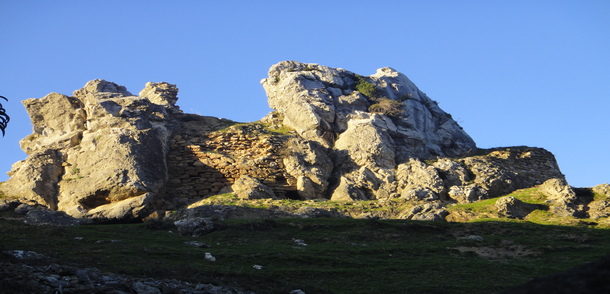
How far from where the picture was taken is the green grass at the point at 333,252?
21.2 metres

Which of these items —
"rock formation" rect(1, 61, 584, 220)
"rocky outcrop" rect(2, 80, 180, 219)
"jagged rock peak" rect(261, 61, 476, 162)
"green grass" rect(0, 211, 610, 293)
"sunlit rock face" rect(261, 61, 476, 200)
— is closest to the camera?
"green grass" rect(0, 211, 610, 293)

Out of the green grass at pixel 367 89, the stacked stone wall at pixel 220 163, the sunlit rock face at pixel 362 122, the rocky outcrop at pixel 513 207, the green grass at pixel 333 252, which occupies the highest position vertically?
the green grass at pixel 367 89

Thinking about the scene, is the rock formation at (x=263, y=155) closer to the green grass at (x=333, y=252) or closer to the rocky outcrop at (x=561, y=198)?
the rocky outcrop at (x=561, y=198)

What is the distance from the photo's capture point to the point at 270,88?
49156 millimetres

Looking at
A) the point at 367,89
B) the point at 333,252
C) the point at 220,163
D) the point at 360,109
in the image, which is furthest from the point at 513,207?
the point at 367,89

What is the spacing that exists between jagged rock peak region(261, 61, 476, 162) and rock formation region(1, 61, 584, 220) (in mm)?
111

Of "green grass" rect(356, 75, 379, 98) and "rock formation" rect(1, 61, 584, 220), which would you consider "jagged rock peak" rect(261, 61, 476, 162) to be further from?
"rock formation" rect(1, 61, 584, 220)

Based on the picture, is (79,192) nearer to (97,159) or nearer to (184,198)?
(97,159)

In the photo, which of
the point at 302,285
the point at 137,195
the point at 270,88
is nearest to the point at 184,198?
the point at 137,195

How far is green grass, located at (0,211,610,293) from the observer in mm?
21188

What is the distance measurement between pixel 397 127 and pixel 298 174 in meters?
9.20

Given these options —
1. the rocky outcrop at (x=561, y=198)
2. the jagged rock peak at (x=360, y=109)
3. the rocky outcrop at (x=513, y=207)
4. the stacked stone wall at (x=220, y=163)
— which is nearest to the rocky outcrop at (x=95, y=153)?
the stacked stone wall at (x=220, y=163)

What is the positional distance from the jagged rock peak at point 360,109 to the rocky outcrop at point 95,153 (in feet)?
27.7

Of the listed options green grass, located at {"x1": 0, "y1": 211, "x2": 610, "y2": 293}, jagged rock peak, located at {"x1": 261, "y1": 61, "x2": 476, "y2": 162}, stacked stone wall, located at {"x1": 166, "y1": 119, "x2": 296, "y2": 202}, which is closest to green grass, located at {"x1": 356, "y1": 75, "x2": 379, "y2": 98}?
jagged rock peak, located at {"x1": 261, "y1": 61, "x2": 476, "y2": 162}
